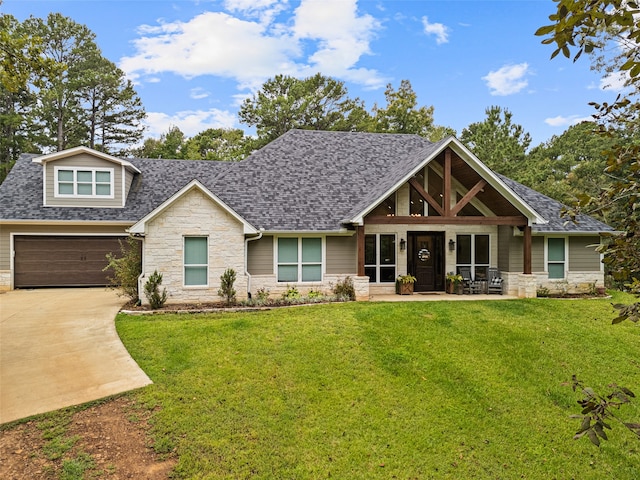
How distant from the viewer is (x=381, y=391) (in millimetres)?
6469

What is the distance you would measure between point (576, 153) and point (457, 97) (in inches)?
1009

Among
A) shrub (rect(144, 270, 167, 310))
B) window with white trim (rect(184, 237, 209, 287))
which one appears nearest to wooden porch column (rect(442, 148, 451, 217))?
window with white trim (rect(184, 237, 209, 287))

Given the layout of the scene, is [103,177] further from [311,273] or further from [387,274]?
[387,274]

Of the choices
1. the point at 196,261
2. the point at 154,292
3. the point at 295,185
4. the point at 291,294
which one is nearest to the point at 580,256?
the point at 291,294

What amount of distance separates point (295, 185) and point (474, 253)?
7691 millimetres

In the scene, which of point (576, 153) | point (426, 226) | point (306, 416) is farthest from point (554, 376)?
point (576, 153)

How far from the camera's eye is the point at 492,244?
14.9m

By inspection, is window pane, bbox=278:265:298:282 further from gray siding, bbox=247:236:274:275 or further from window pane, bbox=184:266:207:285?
window pane, bbox=184:266:207:285

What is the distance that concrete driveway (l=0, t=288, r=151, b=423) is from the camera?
5.91m

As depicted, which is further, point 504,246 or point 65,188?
point 65,188

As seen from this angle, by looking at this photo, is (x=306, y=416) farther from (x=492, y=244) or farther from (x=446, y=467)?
(x=492, y=244)

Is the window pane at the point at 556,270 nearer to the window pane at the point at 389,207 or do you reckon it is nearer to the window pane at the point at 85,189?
the window pane at the point at 389,207

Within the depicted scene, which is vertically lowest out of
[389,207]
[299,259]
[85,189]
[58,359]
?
[58,359]

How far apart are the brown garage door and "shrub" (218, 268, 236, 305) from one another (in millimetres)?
7612
